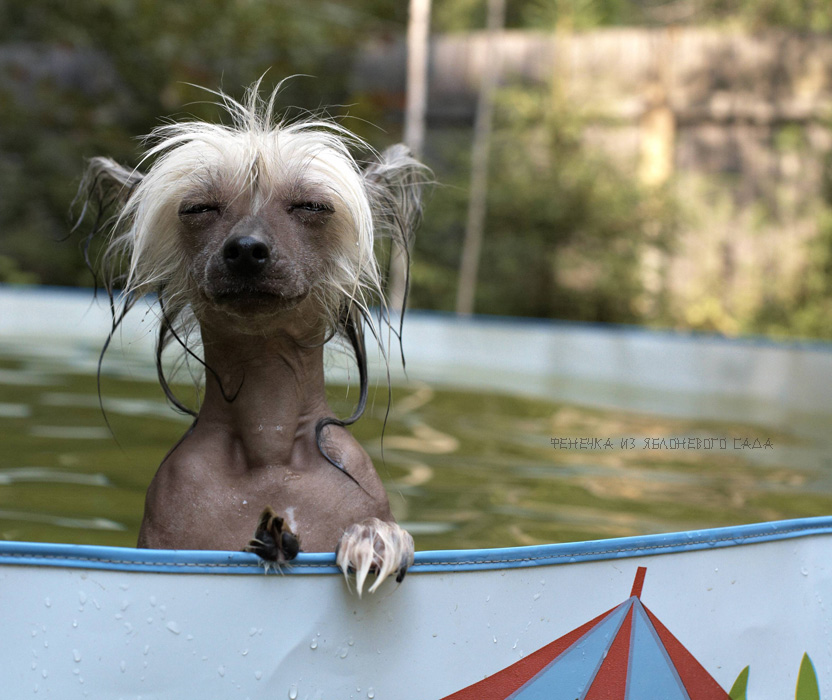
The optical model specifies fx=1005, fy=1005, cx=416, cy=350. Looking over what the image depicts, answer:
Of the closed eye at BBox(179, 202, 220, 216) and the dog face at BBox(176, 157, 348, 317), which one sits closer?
the dog face at BBox(176, 157, 348, 317)

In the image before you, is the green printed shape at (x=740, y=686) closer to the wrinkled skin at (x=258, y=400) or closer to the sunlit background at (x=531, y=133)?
the wrinkled skin at (x=258, y=400)

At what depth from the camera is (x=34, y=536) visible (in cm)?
319

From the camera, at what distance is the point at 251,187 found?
6.11 feet

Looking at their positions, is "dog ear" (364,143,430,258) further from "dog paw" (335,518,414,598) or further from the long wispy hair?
"dog paw" (335,518,414,598)

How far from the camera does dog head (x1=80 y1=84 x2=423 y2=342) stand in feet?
5.89

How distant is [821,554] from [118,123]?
44.0 ft

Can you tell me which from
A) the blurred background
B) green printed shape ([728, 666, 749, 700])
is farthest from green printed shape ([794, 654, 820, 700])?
the blurred background

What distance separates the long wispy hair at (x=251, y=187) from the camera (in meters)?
1.90

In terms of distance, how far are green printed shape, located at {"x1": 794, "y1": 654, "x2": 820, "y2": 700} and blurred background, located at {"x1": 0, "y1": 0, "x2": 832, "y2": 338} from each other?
32.3 feet

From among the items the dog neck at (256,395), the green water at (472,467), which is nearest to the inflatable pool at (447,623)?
the dog neck at (256,395)

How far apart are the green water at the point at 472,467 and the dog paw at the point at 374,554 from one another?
1.15 metres

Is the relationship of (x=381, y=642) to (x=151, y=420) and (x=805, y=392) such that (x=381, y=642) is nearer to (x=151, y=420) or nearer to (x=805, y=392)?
(x=151, y=420)

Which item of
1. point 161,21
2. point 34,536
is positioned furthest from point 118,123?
point 34,536

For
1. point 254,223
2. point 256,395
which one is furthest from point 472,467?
point 254,223
